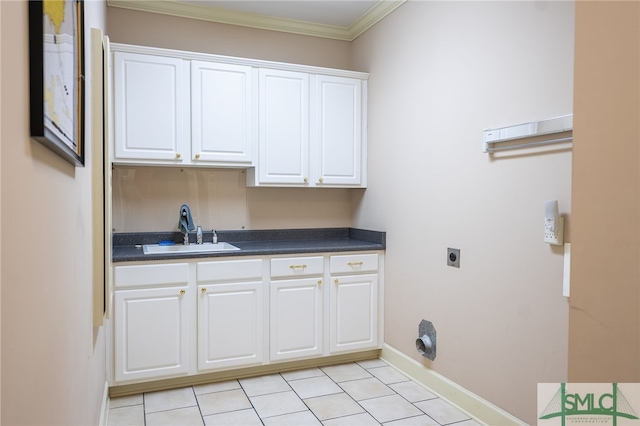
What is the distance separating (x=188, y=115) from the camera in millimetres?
3115

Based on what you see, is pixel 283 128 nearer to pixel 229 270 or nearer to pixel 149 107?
pixel 149 107

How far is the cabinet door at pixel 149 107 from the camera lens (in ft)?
9.67

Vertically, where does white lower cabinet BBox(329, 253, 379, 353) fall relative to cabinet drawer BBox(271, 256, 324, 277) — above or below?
below

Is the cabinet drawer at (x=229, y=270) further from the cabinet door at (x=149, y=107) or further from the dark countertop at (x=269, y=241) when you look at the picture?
the cabinet door at (x=149, y=107)

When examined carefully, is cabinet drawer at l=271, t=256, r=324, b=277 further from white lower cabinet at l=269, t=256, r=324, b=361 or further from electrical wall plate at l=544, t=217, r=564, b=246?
electrical wall plate at l=544, t=217, r=564, b=246

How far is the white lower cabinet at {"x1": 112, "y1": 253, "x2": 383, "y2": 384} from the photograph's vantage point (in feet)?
9.20

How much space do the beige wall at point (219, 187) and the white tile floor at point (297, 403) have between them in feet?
3.88

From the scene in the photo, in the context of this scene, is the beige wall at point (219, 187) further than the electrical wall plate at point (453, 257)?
Yes

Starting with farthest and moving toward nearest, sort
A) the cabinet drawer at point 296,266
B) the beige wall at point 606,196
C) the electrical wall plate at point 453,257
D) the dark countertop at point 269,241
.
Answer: the cabinet drawer at point 296,266
the dark countertop at point 269,241
the electrical wall plate at point 453,257
the beige wall at point 606,196

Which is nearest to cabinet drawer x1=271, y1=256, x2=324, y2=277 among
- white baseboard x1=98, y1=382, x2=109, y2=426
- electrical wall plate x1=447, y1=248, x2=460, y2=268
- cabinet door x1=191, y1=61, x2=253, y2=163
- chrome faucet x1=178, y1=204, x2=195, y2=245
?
chrome faucet x1=178, y1=204, x2=195, y2=245

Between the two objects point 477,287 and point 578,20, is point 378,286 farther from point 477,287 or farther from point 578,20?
point 578,20

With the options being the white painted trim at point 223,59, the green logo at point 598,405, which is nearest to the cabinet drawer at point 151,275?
the white painted trim at point 223,59

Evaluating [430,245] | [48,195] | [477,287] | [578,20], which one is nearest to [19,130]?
[48,195]

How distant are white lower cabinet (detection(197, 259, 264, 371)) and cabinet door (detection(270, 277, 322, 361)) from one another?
0.33 feet
